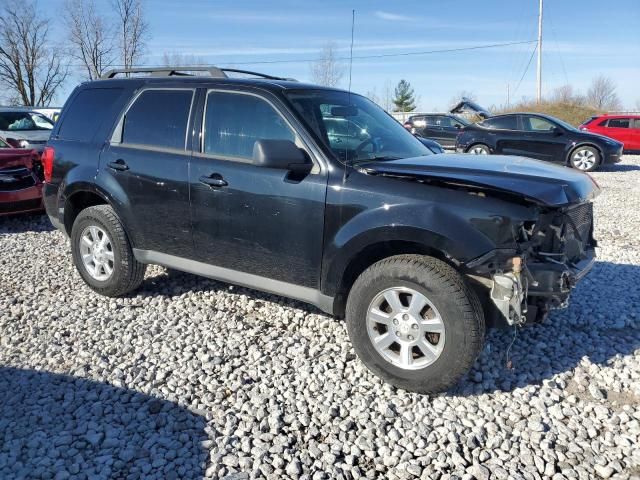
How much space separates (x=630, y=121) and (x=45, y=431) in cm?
2139

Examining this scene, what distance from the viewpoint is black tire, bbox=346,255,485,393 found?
10.1 ft

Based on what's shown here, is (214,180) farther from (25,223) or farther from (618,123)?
(618,123)

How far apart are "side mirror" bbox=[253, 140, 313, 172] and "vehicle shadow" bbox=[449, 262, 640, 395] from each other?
1793 millimetres

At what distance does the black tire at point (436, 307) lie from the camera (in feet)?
10.1

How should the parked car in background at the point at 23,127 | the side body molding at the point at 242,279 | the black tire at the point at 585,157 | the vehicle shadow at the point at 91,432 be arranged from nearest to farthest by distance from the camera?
the vehicle shadow at the point at 91,432
the side body molding at the point at 242,279
the parked car in background at the point at 23,127
the black tire at the point at 585,157

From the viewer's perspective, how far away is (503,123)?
14.8 m

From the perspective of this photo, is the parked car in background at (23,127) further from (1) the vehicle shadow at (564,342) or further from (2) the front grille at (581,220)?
(2) the front grille at (581,220)

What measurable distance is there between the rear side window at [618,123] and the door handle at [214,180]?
63.7ft

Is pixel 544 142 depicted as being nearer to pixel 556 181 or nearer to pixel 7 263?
pixel 556 181

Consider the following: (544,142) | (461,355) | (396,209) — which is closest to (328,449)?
(461,355)

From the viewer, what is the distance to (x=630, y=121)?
753 inches

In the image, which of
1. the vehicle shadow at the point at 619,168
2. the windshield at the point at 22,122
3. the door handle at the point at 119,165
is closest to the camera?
the door handle at the point at 119,165

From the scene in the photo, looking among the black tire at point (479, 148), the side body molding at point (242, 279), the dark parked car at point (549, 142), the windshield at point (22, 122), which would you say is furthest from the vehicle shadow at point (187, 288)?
the black tire at point (479, 148)

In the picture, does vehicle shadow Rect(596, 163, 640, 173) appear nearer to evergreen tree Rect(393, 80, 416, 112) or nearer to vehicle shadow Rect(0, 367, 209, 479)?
vehicle shadow Rect(0, 367, 209, 479)
